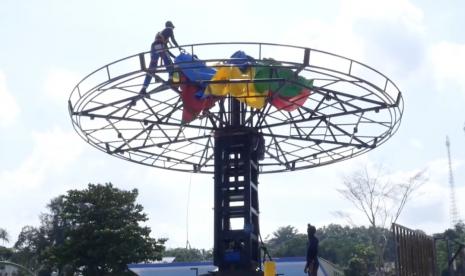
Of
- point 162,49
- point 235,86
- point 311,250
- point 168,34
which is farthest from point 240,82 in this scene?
point 311,250

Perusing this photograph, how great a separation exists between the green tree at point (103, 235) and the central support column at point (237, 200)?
3212 cm

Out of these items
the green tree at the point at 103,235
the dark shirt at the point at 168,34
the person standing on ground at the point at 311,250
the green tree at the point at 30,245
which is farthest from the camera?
the green tree at the point at 30,245

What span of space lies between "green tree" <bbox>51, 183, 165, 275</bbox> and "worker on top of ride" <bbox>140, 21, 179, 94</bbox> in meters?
33.1

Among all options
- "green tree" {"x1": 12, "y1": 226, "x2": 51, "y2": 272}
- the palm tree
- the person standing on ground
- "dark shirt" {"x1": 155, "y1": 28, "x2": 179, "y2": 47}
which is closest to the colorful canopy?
"dark shirt" {"x1": 155, "y1": 28, "x2": 179, "y2": 47}

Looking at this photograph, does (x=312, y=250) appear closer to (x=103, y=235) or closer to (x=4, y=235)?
(x=103, y=235)

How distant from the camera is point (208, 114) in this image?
1802cm

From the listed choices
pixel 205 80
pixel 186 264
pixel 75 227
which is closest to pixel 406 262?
pixel 205 80

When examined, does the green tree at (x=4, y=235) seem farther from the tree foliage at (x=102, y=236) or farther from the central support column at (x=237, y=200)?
the central support column at (x=237, y=200)

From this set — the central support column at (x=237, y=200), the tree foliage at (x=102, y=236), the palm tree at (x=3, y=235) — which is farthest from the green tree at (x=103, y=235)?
the palm tree at (x=3, y=235)

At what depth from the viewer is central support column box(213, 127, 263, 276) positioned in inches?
636

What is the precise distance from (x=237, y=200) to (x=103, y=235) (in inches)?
1311

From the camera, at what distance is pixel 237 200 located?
16.9 meters

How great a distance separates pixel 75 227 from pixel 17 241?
45.1 m

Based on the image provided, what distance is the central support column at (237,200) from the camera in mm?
16156
